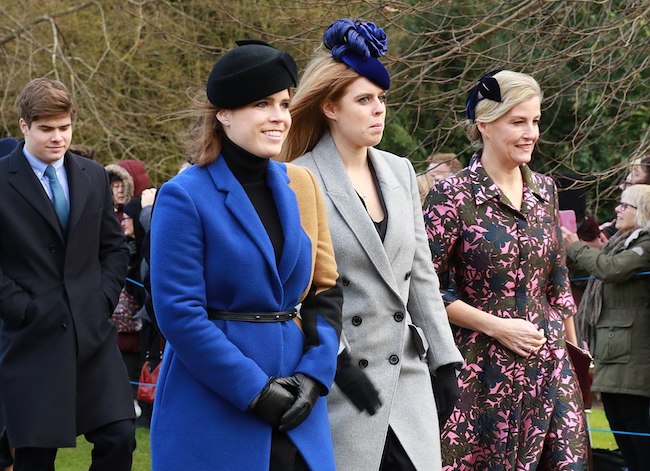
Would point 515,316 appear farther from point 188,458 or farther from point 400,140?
point 400,140

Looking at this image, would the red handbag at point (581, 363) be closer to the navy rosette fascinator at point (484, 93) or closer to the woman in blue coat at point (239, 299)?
the navy rosette fascinator at point (484, 93)

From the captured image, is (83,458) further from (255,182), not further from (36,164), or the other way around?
(255,182)

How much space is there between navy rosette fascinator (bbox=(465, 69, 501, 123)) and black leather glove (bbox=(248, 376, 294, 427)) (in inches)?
79.3

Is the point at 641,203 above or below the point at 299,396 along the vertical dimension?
below

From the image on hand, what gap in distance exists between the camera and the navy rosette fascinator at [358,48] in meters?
4.67

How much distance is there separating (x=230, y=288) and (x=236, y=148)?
1.53 feet

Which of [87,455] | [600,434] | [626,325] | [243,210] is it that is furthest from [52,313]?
[600,434]

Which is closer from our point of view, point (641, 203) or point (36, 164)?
point (36, 164)

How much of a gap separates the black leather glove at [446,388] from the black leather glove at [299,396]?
3.04ft

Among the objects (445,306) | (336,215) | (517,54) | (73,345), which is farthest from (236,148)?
(517,54)

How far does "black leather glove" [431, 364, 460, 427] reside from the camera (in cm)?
470

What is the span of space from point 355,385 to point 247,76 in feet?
3.94

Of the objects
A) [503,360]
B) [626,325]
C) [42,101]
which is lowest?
[626,325]

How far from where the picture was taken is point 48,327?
604 cm
